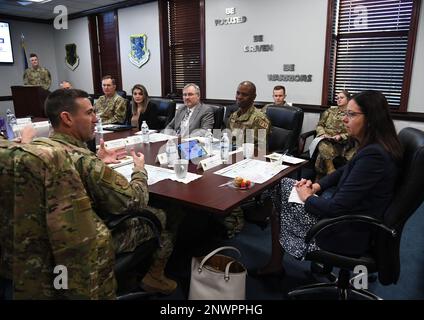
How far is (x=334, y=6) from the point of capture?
3926 mm

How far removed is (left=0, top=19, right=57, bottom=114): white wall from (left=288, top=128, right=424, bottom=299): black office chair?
8094 millimetres

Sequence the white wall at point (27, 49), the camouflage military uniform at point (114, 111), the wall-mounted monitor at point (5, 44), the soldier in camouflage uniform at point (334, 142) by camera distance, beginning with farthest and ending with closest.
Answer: the white wall at point (27, 49) < the wall-mounted monitor at point (5, 44) < the camouflage military uniform at point (114, 111) < the soldier in camouflage uniform at point (334, 142)

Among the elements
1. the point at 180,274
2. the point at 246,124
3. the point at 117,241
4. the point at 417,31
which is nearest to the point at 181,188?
the point at 117,241

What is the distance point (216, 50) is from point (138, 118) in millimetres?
1921

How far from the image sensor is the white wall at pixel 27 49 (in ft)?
24.3

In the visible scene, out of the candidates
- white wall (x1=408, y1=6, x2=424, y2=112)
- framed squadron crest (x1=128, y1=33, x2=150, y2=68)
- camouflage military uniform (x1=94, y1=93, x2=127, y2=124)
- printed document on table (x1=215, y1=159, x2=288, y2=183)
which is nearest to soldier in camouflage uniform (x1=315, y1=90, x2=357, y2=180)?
white wall (x1=408, y1=6, x2=424, y2=112)

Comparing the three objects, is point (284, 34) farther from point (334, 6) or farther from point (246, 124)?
point (246, 124)

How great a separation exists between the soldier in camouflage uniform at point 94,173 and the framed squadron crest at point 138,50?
16.2 feet

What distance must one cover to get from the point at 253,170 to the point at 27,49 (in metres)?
7.74

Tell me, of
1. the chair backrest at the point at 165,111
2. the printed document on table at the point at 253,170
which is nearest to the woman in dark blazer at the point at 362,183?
the printed document on table at the point at 253,170

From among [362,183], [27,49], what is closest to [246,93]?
[362,183]

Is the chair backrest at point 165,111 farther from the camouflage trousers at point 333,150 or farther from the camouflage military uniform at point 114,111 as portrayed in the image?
the camouflage trousers at point 333,150

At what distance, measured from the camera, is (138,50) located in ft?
20.2

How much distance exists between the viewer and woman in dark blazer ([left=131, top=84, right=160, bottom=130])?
3918 millimetres
